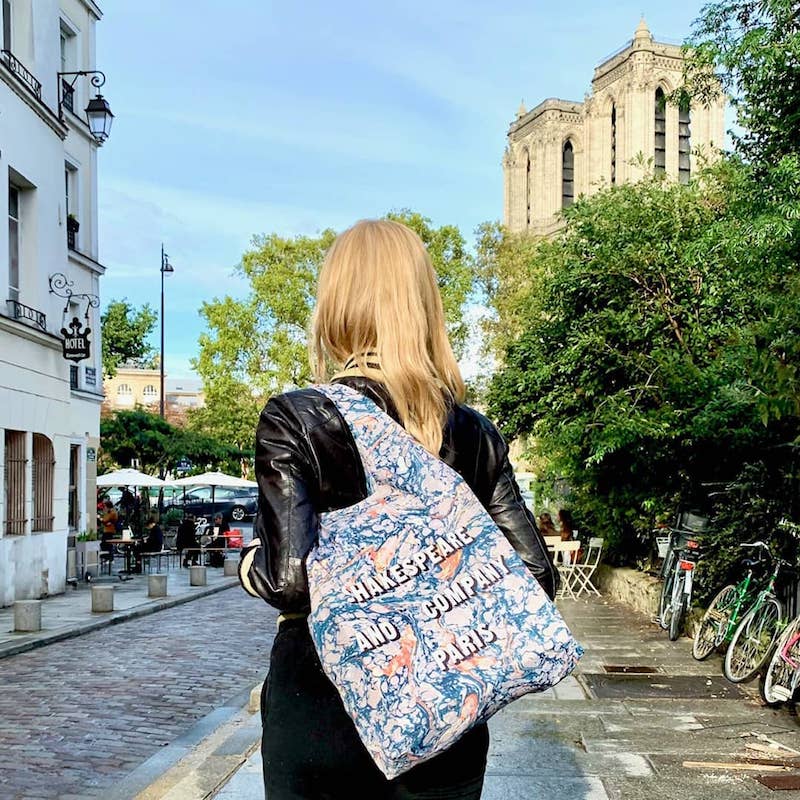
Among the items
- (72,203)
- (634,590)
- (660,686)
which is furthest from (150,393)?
(660,686)

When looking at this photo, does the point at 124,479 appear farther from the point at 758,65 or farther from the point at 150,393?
the point at 150,393

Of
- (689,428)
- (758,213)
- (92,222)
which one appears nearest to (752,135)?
(758,213)

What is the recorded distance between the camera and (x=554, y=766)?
586 centimetres

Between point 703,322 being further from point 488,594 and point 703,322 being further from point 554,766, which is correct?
point 488,594

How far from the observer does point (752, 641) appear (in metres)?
8.68

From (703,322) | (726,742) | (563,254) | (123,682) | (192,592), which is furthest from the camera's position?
(192,592)

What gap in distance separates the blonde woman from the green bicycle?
661 centimetres

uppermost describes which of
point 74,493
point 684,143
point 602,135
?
point 602,135

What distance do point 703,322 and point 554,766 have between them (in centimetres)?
1005

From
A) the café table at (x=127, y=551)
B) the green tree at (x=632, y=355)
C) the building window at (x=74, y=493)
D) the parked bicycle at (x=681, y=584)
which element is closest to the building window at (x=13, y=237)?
the café table at (x=127, y=551)

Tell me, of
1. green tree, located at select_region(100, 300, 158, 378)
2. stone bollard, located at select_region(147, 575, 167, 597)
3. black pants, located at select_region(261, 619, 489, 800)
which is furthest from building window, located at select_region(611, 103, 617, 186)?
black pants, located at select_region(261, 619, 489, 800)

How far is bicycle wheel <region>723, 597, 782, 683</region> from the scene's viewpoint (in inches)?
339

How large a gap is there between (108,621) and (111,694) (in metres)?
5.32

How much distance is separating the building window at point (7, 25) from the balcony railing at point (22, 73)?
16.9 inches
